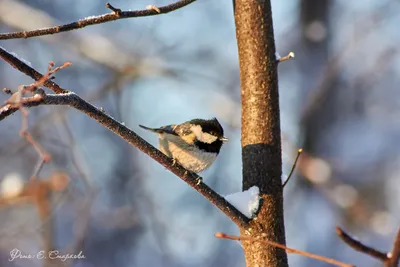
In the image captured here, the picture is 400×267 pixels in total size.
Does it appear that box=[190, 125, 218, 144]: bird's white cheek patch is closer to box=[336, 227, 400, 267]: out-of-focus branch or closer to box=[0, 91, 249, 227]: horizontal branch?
box=[0, 91, 249, 227]: horizontal branch

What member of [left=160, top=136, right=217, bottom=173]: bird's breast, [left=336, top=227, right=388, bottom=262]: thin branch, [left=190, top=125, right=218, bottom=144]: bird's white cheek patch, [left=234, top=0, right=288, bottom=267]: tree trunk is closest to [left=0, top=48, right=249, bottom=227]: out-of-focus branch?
[left=234, top=0, right=288, bottom=267]: tree trunk

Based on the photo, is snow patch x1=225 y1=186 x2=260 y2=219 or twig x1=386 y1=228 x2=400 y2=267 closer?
twig x1=386 y1=228 x2=400 y2=267

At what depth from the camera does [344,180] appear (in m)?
6.17

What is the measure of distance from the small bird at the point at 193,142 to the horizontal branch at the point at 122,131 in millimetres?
786

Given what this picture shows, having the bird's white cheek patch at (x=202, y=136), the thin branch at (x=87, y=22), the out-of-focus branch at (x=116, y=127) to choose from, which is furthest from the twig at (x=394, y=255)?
the bird's white cheek patch at (x=202, y=136)

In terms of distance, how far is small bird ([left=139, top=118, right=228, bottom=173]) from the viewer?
2266mm

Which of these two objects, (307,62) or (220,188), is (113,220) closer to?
(220,188)

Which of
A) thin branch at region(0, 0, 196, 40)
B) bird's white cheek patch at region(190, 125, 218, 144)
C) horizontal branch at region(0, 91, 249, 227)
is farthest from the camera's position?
bird's white cheek patch at region(190, 125, 218, 144)

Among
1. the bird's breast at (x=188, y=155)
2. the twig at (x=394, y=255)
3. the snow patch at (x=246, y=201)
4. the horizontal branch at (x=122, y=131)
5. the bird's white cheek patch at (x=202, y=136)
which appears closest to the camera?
the twig at (x=394, y=255)

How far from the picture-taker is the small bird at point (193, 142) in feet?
7.43

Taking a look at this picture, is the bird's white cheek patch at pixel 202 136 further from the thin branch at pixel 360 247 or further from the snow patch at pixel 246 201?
the thin branch at pixel 360 247

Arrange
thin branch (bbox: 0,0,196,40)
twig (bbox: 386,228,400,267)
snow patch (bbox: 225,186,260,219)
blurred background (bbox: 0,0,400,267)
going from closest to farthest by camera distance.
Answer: twig (bbox: 386,228,400,267) < thin branch (bbox: 0,0,196,40) < snow patch (bbox: 225,186,260,219) < blurred background (bbox: 0,0,400,267)

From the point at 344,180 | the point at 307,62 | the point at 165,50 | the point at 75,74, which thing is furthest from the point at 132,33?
the point at 344,180

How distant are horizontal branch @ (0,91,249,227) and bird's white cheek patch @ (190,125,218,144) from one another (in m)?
0.90
